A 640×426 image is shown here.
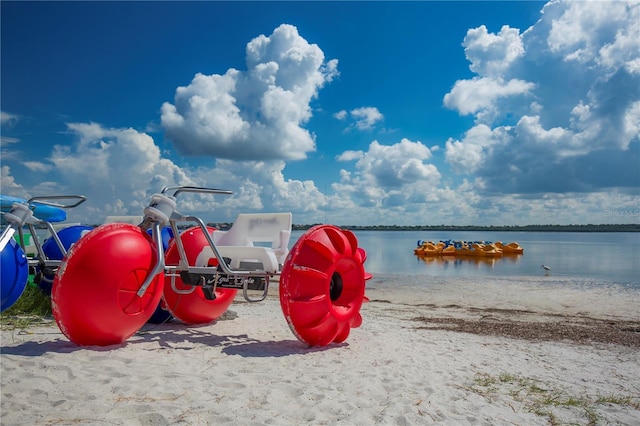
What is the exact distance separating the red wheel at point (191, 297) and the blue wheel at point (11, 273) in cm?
200

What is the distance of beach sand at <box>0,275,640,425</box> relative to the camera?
4000mm

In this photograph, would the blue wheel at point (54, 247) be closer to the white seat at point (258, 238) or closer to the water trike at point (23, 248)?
the water trike at point (23, 248)

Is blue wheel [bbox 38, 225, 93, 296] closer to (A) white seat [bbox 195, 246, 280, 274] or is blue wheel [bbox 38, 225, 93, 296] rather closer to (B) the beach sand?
(B) the beach sand

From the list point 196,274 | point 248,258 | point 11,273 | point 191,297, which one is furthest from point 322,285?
point 11,273

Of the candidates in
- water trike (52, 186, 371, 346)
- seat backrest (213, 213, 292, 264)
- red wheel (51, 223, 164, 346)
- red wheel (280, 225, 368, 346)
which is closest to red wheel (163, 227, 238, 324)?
water trike (52, 186, 371, 346)

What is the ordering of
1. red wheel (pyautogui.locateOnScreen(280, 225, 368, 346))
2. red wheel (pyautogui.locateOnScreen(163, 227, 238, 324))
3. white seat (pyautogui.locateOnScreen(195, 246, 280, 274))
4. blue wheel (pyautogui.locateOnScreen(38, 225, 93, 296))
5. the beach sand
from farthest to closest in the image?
blue wheel (pyautogui.locateOnScreen(38, 225, 93, 296)) → red wheel (pyautogui.locateOnScreen(163, 227, 238, 324)) → white seat (pyautogui.locateOnScreen(195, 246, 280, 274)) → red wheel (pyautogui.locateOnScreen(280, 225, 368, 346)) → the beach sand

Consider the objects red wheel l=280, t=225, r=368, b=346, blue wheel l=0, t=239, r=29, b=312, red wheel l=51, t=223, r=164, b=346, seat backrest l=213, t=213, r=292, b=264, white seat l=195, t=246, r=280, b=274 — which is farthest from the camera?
seat backrest l=213, t=213, r=292, b=264

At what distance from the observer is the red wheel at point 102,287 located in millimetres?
5523

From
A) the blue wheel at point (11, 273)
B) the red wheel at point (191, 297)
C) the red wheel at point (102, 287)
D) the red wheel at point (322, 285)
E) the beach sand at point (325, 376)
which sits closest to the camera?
the beach sand at point (325, 376)

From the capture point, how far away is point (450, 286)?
741 inches

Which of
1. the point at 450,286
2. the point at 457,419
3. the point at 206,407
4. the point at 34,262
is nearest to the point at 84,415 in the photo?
the point at 206,407

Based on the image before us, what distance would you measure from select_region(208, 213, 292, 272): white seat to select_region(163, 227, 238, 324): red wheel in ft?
1.33

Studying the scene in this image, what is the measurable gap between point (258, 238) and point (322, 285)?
1.64m

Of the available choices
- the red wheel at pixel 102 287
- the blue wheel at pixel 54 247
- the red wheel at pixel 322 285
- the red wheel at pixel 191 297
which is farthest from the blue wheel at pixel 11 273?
the red wheel at pixel 322 285
